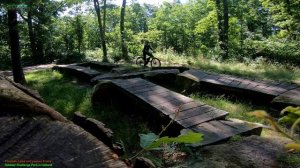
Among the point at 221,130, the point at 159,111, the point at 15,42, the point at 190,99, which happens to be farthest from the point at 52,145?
the point at 15,42

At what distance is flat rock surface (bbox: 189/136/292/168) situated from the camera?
3838 millimetres

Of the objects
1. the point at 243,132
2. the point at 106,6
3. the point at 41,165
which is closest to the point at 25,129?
the point at 41,165

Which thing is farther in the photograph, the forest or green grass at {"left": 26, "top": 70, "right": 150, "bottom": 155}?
green grass at {"left": 26, "top": 70, "right": 150, "bottom": 155}

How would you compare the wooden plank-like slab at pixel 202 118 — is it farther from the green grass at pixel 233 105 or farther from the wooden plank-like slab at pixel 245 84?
the wooden plank-like slab at pixel 245 84

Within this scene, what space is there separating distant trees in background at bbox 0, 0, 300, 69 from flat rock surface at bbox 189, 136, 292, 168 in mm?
6489

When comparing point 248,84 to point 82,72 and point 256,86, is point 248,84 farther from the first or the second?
point 82,72

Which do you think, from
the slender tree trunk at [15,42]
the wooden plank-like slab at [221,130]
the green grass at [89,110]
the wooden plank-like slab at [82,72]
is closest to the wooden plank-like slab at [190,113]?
the wooden plank-like slab at [221,130]

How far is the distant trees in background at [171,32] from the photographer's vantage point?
670 inches

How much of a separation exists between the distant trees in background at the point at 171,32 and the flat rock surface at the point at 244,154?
6489 millimetres

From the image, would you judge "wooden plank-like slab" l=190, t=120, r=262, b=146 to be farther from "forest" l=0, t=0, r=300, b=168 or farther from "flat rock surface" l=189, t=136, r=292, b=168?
"flat rock surface" l=189, t=136, r=292, b=168

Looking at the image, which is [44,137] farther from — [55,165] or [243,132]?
[243,132]

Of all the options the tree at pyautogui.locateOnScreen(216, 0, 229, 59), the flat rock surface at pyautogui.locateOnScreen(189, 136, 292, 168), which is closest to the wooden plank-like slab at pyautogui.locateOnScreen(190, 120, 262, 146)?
the flat rock surface at pyautogui.locateOnScreen(189, 136, 292, 168)

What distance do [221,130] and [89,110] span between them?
10.9 ft

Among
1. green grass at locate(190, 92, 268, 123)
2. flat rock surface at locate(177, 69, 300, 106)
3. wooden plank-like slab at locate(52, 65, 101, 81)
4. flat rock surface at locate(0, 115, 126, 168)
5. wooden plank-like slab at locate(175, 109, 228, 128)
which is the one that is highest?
flat rock surface at locate(0, 115, 126, 168)
